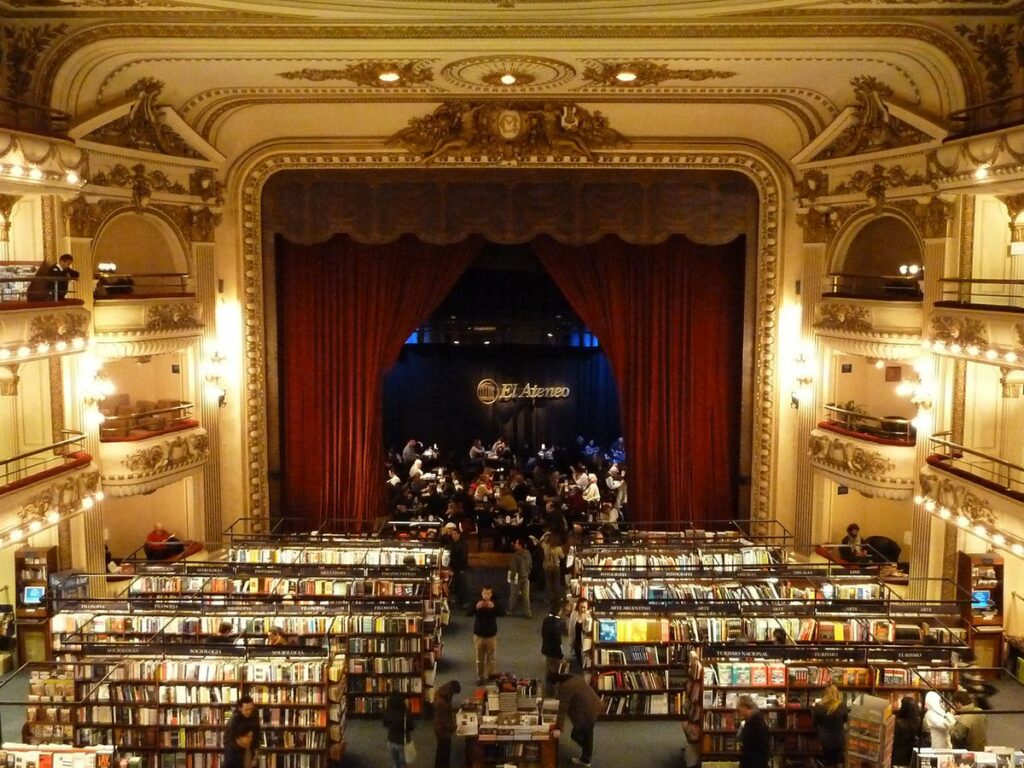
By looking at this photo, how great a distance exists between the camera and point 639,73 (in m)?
11.6

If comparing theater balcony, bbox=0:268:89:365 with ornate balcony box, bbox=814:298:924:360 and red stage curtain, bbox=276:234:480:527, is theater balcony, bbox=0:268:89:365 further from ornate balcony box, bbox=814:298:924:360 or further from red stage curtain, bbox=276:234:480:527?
ornate balcony box, bbox=814:298:924:360

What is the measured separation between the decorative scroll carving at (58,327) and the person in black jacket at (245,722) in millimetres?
4388

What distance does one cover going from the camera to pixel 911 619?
923cm

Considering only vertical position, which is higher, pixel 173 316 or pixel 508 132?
pixel 508 132

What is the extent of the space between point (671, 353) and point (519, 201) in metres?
3.21

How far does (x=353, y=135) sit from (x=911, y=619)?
9.15m

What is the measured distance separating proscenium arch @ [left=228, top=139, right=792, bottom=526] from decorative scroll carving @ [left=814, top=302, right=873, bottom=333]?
3.76 ft

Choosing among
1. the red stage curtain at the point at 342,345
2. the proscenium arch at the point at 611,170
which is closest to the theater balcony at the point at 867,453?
the proscenium arch at the point at 611,170

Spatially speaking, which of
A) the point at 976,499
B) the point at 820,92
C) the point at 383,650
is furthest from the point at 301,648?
the point at 820,92

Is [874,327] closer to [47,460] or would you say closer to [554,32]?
[554,32]

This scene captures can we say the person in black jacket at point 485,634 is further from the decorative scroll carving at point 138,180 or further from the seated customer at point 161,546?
the decorative scroll carving at point 138,180

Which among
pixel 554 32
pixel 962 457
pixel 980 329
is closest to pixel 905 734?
pixel 962 457

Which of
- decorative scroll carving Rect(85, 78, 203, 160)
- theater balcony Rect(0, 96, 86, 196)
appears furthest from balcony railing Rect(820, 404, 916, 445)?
theater balcony Rect(0, 96, 86, 196)

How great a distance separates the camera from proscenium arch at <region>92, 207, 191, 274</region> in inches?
515
